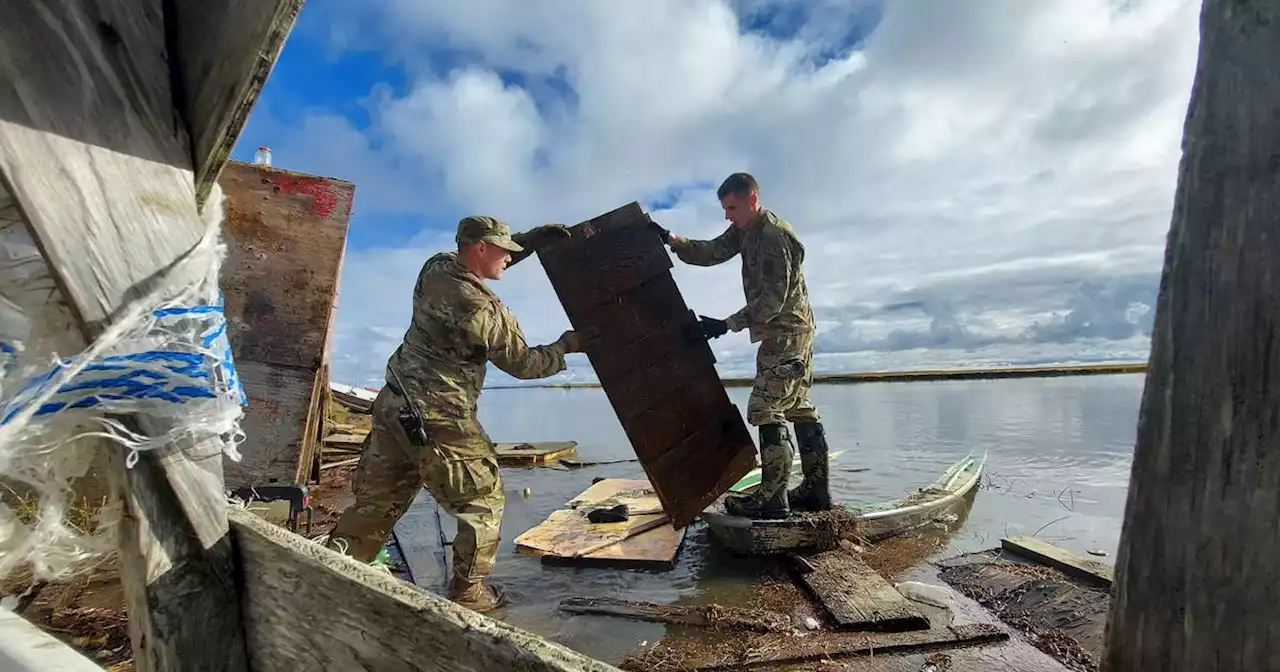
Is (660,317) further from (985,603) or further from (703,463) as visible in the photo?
(985,603)

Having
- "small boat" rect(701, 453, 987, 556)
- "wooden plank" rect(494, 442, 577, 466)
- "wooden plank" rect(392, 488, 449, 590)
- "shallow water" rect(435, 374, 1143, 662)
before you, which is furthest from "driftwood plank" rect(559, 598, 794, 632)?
"wooden plank" rect(494, 442, 577, 466)

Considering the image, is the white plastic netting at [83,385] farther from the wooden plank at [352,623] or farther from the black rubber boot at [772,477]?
the black rubber boot at [772,477]

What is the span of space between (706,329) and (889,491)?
4.76m

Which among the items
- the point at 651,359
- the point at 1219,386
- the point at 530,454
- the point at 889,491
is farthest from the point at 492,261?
the point at 530,454

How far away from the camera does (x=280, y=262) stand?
4965 mm

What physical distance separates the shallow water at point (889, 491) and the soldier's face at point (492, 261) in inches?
84.9

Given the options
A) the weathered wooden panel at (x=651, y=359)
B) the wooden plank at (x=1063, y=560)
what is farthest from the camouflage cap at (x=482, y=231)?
the wooden plank at (x=1063, y=560)

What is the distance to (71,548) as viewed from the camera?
4.02 feet

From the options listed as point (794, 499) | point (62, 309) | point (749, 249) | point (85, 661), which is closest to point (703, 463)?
point (794, 499)

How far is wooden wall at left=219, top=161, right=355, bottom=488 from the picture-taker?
481 centimetres

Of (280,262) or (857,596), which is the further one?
(280,262)

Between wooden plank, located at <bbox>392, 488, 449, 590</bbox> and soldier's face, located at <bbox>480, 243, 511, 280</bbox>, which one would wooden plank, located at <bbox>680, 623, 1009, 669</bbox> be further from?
soldier's face, located at <bbox>480, 243, 511, 280</bbox>

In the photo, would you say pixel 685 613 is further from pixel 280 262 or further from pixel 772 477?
pixel 280 262

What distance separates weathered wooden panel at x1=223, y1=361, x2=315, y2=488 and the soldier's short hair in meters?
3.77
